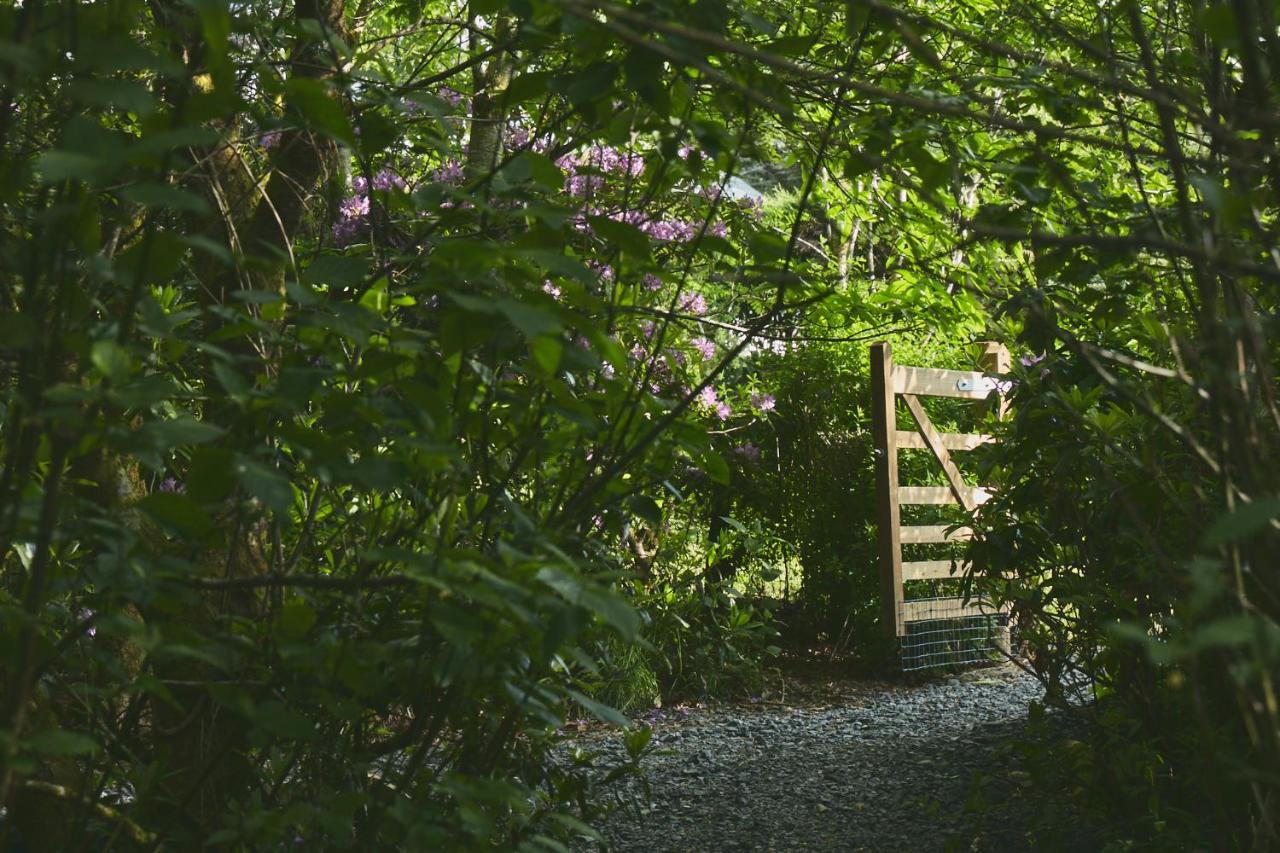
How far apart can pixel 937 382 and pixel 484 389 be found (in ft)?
18.7

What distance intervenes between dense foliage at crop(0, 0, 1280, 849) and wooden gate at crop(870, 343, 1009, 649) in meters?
2.69

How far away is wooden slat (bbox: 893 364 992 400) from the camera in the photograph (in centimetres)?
675

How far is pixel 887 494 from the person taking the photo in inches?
→ 260

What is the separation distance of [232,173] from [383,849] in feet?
4.96

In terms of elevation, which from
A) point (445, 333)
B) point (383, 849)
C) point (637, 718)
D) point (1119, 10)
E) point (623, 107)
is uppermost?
point (1119, 10)

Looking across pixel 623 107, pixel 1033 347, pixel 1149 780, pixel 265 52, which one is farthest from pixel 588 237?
pixel 1149 780

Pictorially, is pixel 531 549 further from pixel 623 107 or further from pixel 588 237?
pixel 588 237

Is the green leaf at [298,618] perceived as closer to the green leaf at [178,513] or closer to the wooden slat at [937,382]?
the green leaf at [178,513]

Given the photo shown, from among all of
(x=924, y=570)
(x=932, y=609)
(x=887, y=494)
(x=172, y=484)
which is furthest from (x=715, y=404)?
(x=172, y=484)

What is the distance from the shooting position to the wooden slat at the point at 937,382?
675cm

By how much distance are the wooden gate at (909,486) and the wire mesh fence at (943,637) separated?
0.01 meters

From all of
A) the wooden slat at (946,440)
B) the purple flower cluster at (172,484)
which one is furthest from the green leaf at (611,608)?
the wooden slat at (946,440)

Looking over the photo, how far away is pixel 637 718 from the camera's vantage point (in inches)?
226

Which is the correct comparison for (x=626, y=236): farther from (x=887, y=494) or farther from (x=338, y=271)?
(x=887, y=494)
